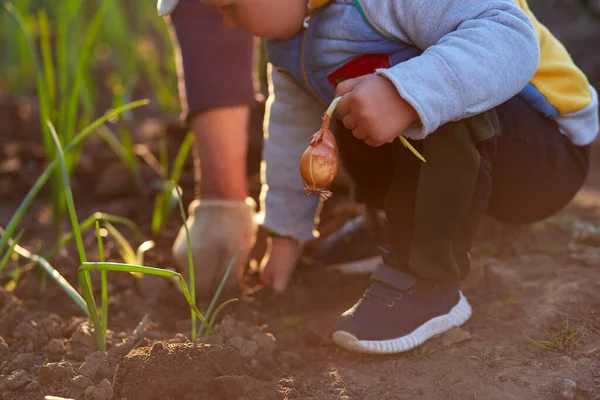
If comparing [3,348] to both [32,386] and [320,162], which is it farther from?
[320,162]

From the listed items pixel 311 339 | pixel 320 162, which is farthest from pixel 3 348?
pixel 320 162

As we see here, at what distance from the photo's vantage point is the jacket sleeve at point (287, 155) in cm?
150

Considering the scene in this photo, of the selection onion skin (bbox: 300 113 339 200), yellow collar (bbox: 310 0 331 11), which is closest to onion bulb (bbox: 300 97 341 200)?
onion skin (bbox: 300 113 339 200)

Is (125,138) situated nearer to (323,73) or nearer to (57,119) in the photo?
(57,119)

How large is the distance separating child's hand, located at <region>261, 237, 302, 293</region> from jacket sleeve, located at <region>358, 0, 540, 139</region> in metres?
0.57

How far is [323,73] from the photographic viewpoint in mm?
1314

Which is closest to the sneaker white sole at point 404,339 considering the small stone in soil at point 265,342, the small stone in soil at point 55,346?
the small stone in soil at point 265,342

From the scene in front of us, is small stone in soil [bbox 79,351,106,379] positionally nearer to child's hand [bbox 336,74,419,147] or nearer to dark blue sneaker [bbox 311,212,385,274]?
child's hand [bbox 336,74,419,147]

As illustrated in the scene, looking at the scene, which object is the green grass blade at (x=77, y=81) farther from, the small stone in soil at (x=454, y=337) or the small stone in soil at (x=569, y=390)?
the small stone in soil at (x=569, y=390)

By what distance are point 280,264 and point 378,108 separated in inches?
24.4

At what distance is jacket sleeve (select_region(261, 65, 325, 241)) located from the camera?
1504 millimetres

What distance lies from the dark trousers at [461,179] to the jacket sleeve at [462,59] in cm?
12

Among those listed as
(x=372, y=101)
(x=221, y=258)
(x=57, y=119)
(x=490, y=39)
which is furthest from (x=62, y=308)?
(x=490, y=39)

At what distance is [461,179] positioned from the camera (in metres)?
1.22
